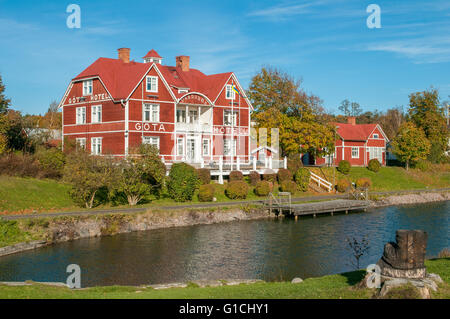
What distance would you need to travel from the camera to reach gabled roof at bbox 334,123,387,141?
7175 centimetres

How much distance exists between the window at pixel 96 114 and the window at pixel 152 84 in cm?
534

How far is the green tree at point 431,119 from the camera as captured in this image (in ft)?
240

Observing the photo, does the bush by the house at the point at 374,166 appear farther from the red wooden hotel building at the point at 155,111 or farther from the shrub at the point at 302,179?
the red wooden hotel building at the point at 155,111

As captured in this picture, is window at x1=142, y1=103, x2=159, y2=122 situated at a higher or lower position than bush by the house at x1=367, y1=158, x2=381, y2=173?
higher

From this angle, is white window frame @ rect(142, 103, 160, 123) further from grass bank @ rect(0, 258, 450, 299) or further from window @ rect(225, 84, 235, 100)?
grass bank @ rect(0, 258, 450, 299)

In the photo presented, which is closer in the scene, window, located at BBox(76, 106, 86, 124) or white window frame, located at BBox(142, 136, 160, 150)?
white window frame, located at BBox(142, 136, 160, 150)

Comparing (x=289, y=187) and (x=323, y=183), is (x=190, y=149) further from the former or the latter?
(x=323, y=183)

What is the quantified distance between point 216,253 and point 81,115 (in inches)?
1183

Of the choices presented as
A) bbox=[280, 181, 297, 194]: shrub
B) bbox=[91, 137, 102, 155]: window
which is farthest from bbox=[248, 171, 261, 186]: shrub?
bbox=[91, 137, 102, 155]: window

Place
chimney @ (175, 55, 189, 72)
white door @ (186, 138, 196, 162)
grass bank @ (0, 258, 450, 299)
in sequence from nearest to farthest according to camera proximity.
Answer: grass bank @ (0, 258, 450, 299) < white door @ (186, 138, 196, 162) < chimney @ (175, 55, 189, 72)

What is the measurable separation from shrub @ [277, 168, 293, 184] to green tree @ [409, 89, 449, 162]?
110 ft

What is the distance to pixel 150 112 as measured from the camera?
46.2 metres
